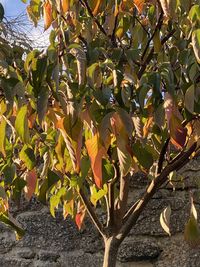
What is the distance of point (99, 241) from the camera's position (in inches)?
90.5

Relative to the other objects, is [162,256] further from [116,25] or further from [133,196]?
[116,25]

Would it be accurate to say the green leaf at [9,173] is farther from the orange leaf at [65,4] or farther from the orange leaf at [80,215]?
the orange leaf at [80,215]

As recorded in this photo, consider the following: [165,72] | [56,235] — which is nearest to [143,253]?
[56,235]

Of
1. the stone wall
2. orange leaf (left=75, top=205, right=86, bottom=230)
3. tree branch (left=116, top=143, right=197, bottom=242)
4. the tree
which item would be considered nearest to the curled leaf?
the tree

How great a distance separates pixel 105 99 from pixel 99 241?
1307 mm

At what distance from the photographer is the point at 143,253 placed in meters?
2.21

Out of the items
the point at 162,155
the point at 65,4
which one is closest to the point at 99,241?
the point at 162,155

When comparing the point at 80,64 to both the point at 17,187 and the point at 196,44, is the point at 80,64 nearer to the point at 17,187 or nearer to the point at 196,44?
the point at 196,44

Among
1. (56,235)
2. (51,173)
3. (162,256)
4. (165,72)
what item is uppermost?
(165,72)

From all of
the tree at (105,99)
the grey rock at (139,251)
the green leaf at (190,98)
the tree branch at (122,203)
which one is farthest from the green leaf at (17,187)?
the grey rock at (139,251)

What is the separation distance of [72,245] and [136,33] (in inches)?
43.3

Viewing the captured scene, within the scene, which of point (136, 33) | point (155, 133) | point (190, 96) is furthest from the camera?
point (136, 33)

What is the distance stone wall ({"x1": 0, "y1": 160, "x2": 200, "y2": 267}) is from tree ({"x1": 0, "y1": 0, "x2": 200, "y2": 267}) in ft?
1.48

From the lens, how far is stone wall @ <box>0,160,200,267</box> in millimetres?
2201
